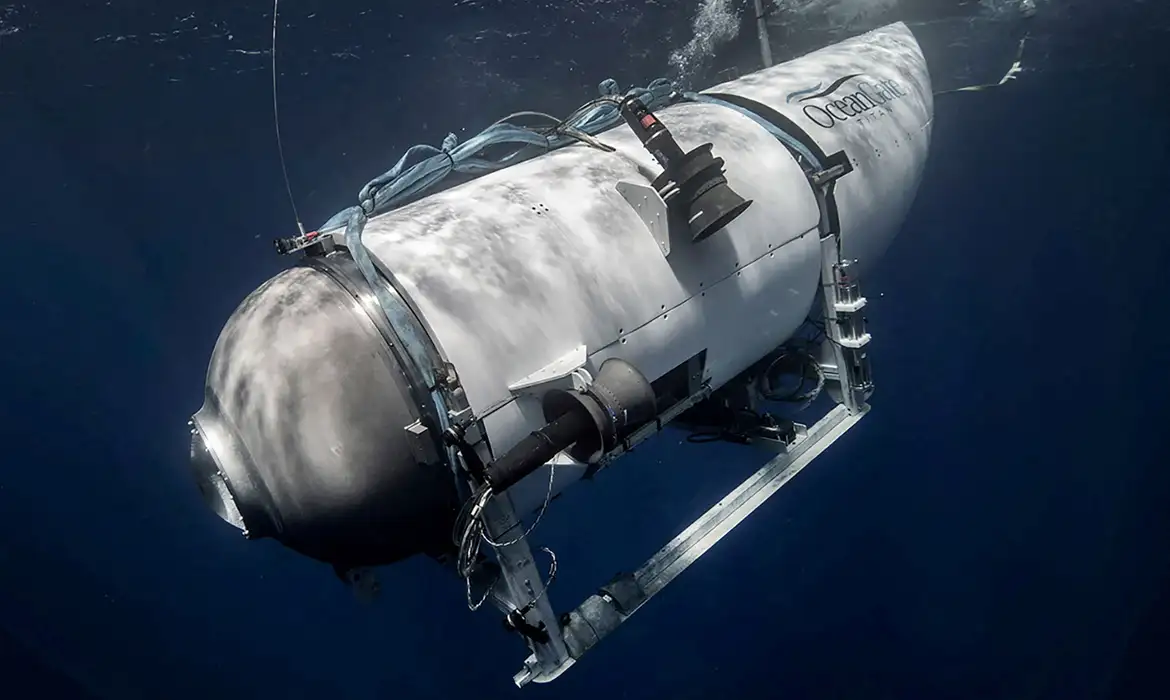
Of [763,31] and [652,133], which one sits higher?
[763,31]

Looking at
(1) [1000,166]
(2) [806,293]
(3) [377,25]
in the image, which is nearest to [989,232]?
(1) [1000,166]

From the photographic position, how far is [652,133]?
340 cm

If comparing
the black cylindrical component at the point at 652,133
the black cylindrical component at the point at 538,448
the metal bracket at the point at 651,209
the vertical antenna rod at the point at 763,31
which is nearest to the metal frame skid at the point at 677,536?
the black cylindrical component at the point at 538,448

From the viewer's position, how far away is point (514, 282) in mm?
2877

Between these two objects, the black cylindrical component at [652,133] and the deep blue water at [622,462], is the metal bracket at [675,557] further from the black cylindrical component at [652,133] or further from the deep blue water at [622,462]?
the deep blue water at [622,462]

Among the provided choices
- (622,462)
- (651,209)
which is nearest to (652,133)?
(651,209)

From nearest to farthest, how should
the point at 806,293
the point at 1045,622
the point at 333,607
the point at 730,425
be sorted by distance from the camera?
1. the point at 806,293
2. the point at 730,425
3. the point at 333,607
4. the point at 1045,622

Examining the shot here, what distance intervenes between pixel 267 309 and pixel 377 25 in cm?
526

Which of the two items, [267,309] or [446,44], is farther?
[446,44]

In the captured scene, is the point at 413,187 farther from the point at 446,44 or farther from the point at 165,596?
the point at 165,596

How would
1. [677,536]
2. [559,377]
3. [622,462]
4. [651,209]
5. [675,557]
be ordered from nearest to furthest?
[559,377], [651,209], [675,557], [677,536], [622,462]

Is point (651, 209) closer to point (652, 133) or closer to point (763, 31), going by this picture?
point (652, 133)

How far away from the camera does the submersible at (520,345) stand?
2.55 metres

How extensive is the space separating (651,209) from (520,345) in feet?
3.68
